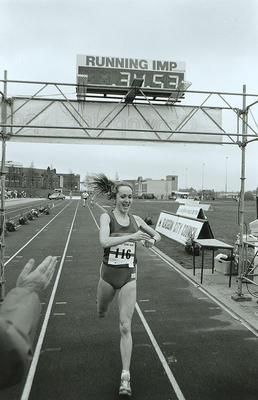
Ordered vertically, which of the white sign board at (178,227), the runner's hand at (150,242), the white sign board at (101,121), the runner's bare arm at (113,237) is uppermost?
the white sign board at (101,121)

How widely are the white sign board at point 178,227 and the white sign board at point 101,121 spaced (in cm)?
710

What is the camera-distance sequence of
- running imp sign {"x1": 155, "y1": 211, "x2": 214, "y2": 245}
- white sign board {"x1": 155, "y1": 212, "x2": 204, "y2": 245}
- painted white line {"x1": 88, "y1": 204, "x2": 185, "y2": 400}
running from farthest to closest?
white sign board {"x1": 155, "y1": 212, "x2": 204, "y2": 245}
running imp sign {"x1": 155, "y1": 211, "x2": 214, "y2": 245}
painted white line {"x1": 88, "y1": 204, "x2": 185, "y2": 400}

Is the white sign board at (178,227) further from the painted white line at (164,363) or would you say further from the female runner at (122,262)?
the female runner at (122,262)

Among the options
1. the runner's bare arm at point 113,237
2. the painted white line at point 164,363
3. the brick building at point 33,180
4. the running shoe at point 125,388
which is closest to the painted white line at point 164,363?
the painted white line at point 164,363

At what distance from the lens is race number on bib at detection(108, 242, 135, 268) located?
4.14 m

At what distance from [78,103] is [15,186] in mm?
134286

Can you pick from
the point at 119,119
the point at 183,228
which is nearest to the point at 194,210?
the point at 183,228

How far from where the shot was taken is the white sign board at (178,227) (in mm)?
14970

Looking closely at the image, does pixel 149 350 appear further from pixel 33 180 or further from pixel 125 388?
pixel 33 180

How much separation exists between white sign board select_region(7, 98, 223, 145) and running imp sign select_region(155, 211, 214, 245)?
6.84m

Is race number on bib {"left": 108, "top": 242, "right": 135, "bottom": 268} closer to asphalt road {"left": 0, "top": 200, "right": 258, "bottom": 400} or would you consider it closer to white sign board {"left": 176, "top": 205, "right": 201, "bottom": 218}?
asphalt road {"left": 0, "top": 200, "right": 258, "bottom": 400}

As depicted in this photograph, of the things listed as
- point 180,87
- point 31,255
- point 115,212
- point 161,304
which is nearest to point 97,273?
point 161,304

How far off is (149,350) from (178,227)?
12.7 metres

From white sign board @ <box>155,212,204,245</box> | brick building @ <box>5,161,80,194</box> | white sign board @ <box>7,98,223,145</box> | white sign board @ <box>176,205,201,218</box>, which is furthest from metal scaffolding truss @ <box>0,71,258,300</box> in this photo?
brick building @ <box>5,161,80,194</box>
